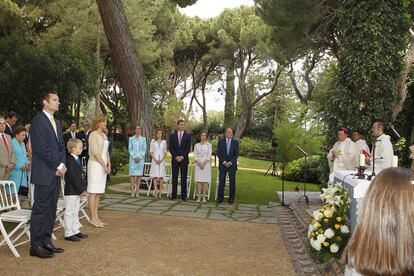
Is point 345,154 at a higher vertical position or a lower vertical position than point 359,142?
lower

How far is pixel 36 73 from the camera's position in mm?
15406

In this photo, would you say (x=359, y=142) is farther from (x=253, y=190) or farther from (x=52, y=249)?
(x=52, y=249)

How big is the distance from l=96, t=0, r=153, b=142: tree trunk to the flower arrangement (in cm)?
693

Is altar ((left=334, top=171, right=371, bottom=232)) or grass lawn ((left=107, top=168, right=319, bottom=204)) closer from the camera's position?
altar ((left=334, top=171, right=371, bottom=232))

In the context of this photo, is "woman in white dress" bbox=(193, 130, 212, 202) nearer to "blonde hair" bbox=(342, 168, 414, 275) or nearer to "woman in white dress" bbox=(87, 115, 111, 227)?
"woman in white dress" bbox=(87, 115, 111, 227)

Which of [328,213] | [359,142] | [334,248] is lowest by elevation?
[334,248]

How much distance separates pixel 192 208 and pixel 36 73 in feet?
32.1

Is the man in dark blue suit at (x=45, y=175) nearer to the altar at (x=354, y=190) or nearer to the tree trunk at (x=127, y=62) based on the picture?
the altar at (x=354, y=190)

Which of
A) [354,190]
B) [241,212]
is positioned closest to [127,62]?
[241,212]

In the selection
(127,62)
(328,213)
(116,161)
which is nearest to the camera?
(328,213)

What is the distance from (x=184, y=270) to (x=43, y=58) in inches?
501

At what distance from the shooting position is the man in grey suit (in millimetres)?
6852

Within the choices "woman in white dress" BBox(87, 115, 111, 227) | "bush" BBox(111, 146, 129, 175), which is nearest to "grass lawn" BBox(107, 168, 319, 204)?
"bush" BBox(111, 146, 129, 175)

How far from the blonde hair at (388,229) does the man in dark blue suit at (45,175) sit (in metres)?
4.33
